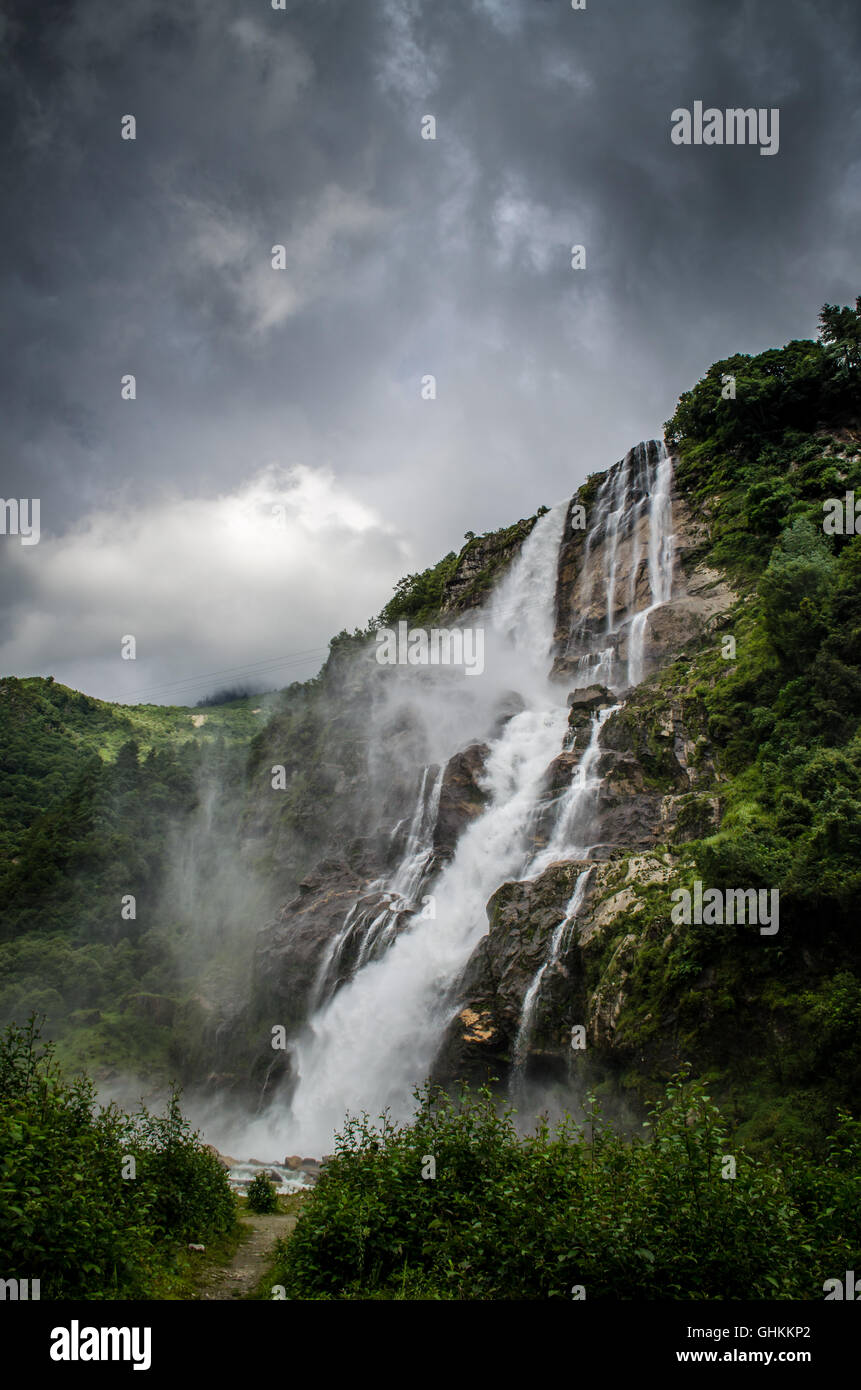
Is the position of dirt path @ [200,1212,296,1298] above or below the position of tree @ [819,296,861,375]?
below

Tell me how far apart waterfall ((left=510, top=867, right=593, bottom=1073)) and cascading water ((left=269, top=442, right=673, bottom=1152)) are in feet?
0.19

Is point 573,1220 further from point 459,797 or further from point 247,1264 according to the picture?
point 459,797

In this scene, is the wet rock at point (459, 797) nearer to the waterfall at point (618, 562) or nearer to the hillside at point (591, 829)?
the hillside at point (591, 829)

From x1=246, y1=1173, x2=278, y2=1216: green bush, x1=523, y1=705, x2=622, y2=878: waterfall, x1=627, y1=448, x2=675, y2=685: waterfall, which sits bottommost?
x1=246, y1=1173, x2=278, y2=1216: green bush

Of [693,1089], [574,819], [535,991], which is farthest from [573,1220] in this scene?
[574,819]

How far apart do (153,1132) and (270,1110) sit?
851 inches

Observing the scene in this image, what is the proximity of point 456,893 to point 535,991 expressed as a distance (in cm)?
1204

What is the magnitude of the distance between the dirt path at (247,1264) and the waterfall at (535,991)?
27.4ft

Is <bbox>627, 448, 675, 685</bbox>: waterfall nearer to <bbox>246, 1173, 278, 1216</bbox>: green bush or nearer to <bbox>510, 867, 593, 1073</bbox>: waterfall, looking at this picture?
<bbox>510, 867, 593, 1073</bbox>: waterfall

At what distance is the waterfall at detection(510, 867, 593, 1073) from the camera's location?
23.3 meters

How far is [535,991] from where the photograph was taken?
2370 centimetres

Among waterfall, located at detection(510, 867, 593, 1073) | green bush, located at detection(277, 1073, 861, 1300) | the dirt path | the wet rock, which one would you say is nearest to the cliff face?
the wet rock
